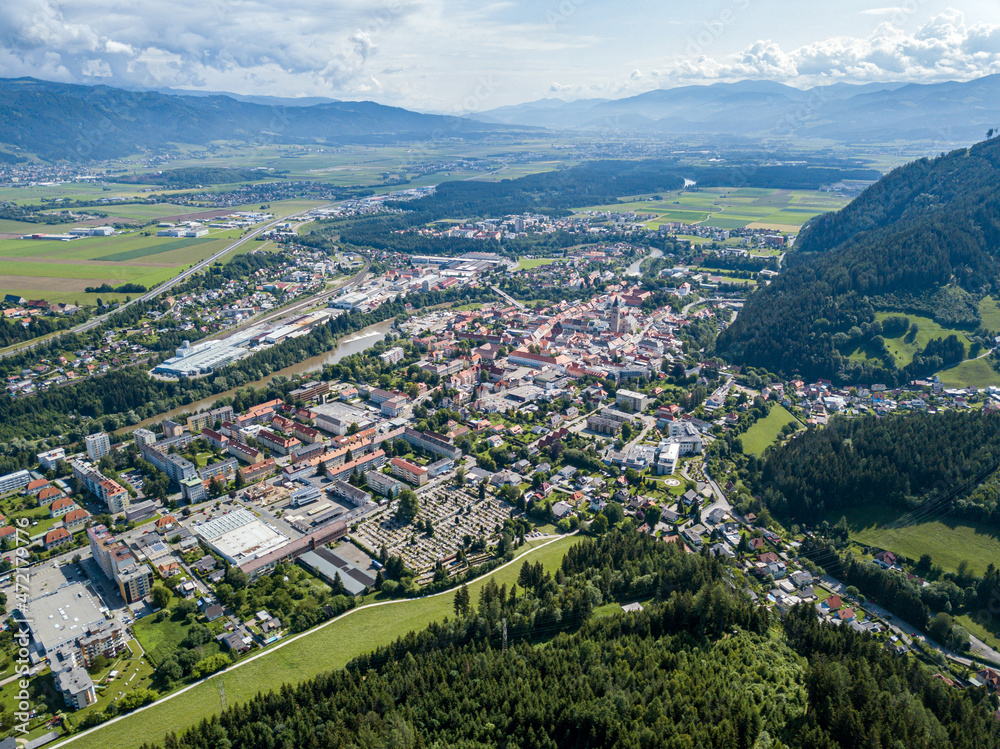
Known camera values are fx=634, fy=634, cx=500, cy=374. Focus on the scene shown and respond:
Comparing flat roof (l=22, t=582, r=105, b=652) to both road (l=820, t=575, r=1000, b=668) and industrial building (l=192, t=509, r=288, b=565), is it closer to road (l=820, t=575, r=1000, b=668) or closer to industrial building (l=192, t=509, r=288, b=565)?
industrial building (l=192, t=509, r=288, b=565)

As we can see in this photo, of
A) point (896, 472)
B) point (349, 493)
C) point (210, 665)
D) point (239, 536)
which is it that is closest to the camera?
point (210, 665)

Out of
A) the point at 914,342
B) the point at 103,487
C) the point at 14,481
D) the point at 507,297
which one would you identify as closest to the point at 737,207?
the point at 507,297

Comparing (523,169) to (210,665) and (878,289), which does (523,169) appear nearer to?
(878,289)

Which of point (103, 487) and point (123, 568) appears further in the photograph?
point (103, 487)

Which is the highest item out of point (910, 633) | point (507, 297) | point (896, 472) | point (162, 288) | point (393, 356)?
point (162, 288)

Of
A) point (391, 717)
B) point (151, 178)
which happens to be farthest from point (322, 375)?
point (151, 178)

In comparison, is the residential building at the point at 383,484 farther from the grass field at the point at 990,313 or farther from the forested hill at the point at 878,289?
the grass field at the point at 990,313

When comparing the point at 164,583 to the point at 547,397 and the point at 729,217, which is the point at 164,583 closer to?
the point at 547,397
